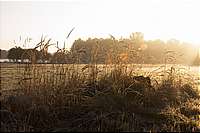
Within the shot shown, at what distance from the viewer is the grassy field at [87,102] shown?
305 inches

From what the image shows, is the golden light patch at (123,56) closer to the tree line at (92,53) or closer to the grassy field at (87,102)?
the tree line at (92,53)

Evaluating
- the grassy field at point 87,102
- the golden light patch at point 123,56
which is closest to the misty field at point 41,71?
the grassy field at point 87,102

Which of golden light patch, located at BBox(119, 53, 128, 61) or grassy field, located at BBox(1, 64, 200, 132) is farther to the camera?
golden light patch, located at BBox(119, 53, 128, 61)

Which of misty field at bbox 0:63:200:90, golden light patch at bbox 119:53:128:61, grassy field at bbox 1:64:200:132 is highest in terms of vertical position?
golden light patch at bbox 119:53:128:61

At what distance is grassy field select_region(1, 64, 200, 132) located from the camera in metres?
7.75

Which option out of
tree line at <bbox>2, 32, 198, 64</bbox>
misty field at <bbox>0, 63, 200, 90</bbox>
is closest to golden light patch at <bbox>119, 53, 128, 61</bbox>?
tree line at <bbox>2, 32, 198, 64</bbox>

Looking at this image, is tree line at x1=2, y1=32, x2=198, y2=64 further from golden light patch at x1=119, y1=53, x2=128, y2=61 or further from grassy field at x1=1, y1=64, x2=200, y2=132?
grassy field at x1=1, y1=64, x2=200, y2=132

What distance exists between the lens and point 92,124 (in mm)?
7754

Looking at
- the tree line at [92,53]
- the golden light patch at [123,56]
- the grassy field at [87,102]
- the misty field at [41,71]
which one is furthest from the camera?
the golden light patch at [123,56]

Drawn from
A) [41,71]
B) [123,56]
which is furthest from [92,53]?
[41,71]

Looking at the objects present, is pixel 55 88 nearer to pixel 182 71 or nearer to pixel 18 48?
pixel 18 48

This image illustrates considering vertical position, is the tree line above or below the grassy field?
above

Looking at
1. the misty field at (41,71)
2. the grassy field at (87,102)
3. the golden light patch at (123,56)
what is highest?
the golden light patch at (123,56)

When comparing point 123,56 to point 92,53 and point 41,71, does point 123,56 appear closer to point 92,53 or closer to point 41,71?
point 92,53
